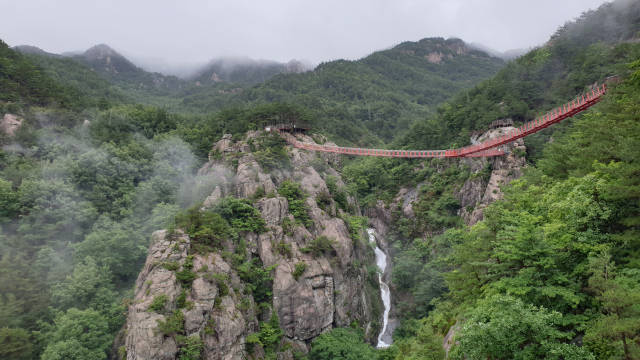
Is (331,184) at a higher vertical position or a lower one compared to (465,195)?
higher

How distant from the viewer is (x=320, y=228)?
29016 mm

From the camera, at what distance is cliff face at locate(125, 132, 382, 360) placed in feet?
62.7

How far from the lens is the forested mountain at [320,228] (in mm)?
9938

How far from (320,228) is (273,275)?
638 cm

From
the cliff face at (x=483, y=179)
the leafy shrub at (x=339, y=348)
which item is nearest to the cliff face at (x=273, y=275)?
the leafy shrub at (x=339, y=348)

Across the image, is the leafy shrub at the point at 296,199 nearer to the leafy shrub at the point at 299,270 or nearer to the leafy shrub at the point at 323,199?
the leafy shrub at the point at 323,199

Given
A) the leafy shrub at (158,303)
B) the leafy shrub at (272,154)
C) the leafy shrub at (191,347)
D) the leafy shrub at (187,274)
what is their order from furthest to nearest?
1. the leafy shrub at (272,154)
2. the leafy shrub at (187,274)
3. the leafy shrub at (158,303)
4. the leafy shrub at (191,347)

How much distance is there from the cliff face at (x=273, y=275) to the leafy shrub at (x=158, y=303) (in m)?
0.08

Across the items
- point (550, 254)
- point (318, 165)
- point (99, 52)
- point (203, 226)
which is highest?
point (99, 52)

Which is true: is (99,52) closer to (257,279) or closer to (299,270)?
(257,279)

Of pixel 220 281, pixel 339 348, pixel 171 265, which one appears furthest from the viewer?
pixel 339 348

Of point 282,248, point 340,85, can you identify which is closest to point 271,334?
point 282,248

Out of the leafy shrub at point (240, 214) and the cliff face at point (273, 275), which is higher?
the leafy shrub at point (240, 214)

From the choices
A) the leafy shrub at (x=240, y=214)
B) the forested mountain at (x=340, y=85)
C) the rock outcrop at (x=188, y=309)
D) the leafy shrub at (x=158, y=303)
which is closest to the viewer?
the rock outcrop at (x=188, y=309)
